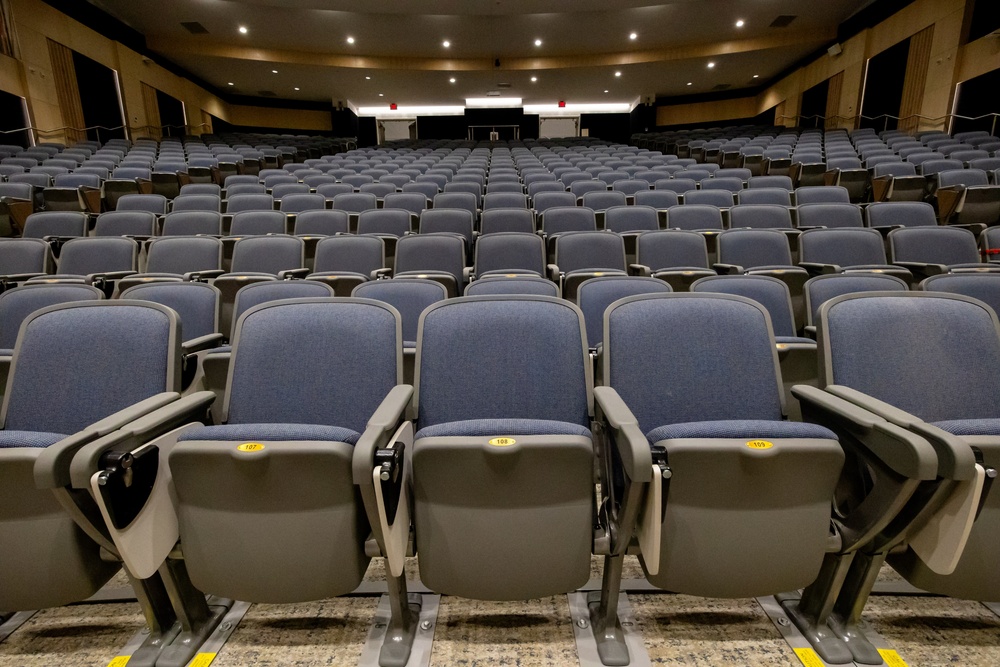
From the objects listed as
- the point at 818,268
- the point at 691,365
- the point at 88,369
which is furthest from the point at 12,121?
the point at 818,268

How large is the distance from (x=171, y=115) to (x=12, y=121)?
3779 mm

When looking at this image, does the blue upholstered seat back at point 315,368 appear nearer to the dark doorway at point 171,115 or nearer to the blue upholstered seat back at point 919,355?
the blue upholstered seat back at point 919,355

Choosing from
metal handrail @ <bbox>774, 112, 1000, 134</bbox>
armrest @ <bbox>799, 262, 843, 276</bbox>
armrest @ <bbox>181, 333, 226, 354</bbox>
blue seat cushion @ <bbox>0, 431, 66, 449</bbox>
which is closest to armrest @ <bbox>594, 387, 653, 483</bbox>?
blue seat cushion @ <bbox>0, 431, 66, 449</bbox>

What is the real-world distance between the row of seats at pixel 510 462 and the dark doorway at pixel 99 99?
9284 millimetres

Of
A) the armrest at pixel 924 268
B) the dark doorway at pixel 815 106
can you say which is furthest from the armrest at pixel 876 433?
the dark doorway at pixel 815 106

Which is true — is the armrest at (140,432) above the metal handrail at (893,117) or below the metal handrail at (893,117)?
below

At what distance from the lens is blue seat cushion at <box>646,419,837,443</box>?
0.72 m

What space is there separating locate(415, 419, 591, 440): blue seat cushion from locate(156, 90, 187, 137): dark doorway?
447 inches

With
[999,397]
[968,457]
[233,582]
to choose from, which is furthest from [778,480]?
[233,582]

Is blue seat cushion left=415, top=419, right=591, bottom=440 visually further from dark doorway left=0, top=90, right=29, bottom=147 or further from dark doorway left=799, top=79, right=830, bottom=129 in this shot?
dark doorway left=799, top=79, right=830, bottom=129

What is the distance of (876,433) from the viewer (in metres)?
0.73

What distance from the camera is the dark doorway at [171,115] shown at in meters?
9.38

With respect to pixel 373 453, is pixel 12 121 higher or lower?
higher

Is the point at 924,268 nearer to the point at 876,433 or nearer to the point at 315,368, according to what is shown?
the point at 876,433
